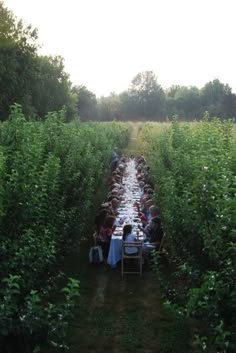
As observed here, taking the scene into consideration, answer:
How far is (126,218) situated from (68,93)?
52856mm

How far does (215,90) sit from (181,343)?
85.4 m

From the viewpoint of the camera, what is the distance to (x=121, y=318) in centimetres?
942

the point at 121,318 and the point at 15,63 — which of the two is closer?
the point at 121,318

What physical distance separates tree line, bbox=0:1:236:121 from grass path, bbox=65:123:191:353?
9.70 meters

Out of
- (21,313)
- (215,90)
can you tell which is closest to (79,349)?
(21,313)

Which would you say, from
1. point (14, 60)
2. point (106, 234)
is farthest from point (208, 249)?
point (14, 60)

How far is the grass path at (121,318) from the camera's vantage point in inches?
328

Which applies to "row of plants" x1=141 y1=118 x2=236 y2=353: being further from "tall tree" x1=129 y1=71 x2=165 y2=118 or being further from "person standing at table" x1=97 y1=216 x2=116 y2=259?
"tall tree" x1=129 y1=71 x2=165 y2=118

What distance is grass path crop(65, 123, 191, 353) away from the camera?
8.32 m

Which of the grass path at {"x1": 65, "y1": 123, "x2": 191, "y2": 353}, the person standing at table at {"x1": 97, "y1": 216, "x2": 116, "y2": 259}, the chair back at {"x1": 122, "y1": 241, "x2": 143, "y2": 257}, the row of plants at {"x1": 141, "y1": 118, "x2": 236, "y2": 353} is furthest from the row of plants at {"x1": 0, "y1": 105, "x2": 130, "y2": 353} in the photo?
the person standing at table at {"x1": 97, "y1": 216, "x2": 116, "y2": 259}

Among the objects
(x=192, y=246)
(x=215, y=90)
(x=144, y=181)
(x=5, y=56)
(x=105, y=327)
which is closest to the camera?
(x=192, y=246)

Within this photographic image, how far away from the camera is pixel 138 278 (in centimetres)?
1195

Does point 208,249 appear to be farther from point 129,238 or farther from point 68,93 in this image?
point 68,93

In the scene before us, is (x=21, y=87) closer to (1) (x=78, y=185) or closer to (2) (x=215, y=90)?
(1) (x=78, y=185)
